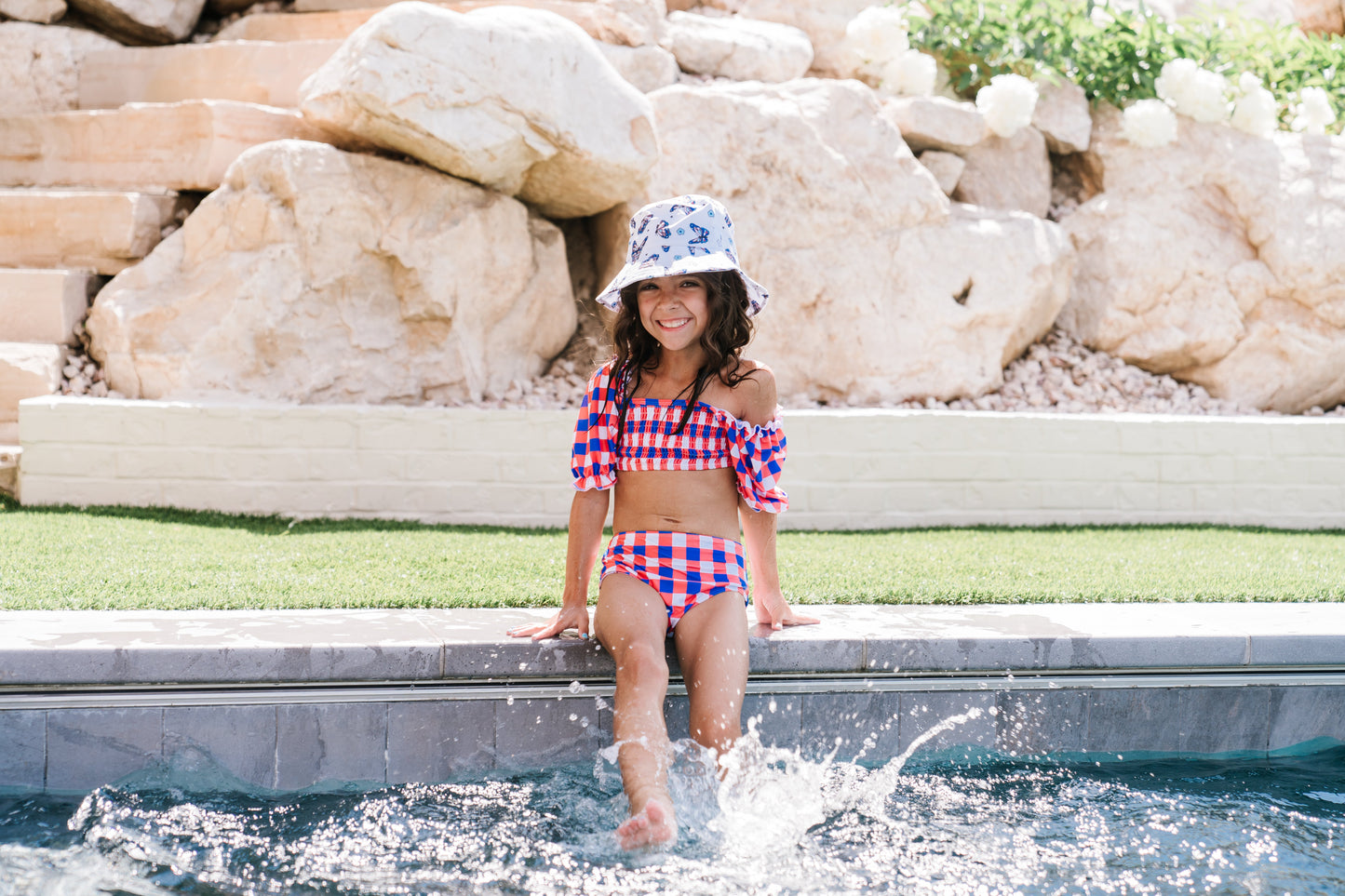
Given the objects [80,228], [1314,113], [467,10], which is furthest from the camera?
[1314,113]

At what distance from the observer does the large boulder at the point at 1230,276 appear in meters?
7.65

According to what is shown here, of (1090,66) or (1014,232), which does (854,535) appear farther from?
(1090,66)

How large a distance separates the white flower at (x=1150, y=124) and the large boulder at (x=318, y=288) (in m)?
4.58

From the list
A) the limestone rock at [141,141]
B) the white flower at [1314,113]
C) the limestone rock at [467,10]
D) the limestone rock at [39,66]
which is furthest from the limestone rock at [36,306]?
the white flower at [1314,113]

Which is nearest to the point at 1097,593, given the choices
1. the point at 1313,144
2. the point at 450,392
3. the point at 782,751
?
the point at 782,751

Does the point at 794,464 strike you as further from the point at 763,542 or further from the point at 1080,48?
the point at 1080,48

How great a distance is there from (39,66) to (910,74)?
6009 mm

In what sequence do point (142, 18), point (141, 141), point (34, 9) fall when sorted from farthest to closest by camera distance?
point (142, 18) < point (34, 9) < point (141, 141)

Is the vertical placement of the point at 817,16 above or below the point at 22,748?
above

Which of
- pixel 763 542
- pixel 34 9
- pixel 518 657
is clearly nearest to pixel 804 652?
pixel 763 542

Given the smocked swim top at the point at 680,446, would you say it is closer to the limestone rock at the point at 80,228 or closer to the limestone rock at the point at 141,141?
the limestone rock at the point at 141,141

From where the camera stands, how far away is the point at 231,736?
282 cm

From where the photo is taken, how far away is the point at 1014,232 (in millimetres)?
7348

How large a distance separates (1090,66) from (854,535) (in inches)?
189
